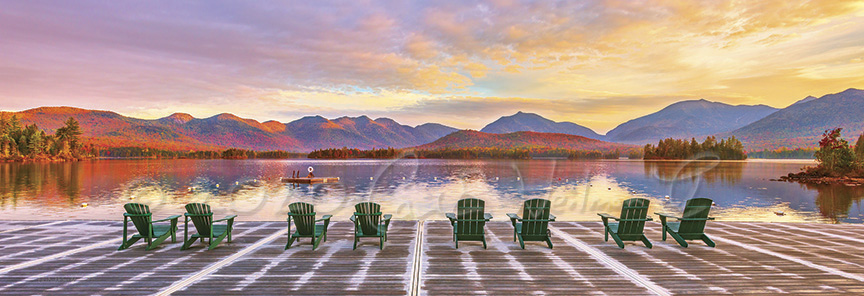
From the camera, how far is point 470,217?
27.2 feet

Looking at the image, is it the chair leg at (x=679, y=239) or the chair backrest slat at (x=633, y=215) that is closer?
the chair backrest slat at (x=633, y=215)

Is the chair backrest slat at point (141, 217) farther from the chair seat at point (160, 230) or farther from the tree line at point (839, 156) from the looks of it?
the tree line at point (839, 156)

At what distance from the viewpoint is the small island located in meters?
50.4

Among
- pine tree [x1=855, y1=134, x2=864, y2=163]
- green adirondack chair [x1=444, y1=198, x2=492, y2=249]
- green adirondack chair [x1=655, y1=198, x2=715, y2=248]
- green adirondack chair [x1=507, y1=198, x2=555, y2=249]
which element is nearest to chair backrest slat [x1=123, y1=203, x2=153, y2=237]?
green adirondack chair [x1=444, y1=198, x2=492, y2=249]

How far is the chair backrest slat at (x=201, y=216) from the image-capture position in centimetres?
808

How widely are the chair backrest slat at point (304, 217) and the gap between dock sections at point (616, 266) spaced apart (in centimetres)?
585

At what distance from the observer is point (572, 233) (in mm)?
10039

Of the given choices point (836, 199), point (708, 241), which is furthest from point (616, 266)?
point (836, 199)

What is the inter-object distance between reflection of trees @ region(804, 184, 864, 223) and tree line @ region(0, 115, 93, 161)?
188 metres

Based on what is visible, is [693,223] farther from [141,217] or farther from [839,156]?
[839,156]

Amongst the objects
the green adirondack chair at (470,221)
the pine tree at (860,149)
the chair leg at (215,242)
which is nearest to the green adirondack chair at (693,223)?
the green adirondack chair at (470,221)

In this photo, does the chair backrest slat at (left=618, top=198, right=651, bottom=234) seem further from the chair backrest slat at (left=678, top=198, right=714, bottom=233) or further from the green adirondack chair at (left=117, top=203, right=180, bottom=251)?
the green adirondack chair at (left=117, top=203, right=180, bottom=251)

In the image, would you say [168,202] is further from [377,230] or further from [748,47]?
[748,47]

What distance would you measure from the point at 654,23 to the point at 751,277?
242 feet
